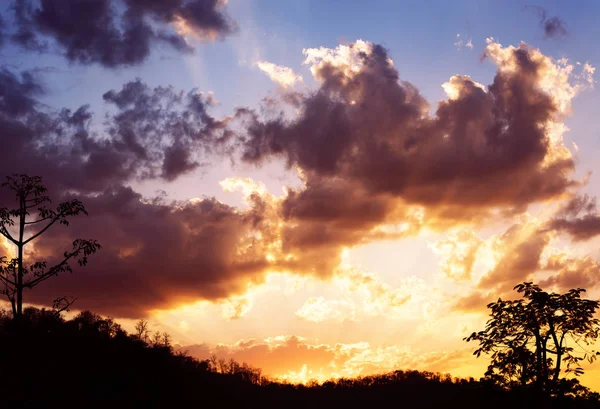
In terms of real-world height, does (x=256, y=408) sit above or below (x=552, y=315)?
below

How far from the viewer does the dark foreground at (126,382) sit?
2309 centimetres

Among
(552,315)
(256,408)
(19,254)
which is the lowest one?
(256,408)

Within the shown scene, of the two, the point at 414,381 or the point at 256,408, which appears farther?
the point at 414,381

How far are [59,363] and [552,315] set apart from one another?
62770mm

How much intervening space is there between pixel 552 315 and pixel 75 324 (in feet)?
281

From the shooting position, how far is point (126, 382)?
256 ft

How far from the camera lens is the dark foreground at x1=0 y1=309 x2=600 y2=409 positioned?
23.1 m

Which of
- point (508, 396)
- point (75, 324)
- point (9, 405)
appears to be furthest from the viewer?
point (75, 324)

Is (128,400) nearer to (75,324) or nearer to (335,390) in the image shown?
(75,324)

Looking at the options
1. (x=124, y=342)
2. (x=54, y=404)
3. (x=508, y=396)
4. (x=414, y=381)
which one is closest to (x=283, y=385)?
(x=414, y=381)

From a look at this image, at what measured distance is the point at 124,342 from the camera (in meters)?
96.0

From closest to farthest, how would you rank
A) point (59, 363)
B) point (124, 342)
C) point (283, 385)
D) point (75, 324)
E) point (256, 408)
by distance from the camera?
→ point (59, 363) < point (75, 324) < point (124, 342) < point (256, 408) < point (283, 385)

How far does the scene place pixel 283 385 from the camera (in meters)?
189

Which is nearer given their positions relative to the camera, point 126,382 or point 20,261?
point 20,261
